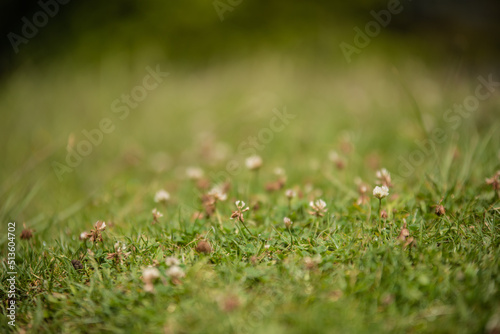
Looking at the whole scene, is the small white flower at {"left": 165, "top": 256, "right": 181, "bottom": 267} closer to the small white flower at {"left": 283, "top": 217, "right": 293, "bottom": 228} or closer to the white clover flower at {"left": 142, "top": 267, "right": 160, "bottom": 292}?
the white clover flower at {"left": 142, "top": 267, "right": 160, "bottom": 292}

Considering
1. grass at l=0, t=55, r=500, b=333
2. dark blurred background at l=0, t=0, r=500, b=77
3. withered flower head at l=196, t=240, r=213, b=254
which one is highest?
dark blurred background at l=0, t=0, r=500, b=77

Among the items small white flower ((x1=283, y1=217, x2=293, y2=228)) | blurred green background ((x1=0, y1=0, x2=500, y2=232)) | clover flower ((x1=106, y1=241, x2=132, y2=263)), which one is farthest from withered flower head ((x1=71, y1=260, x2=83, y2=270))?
small white flower ((x1=283, y1=217, x2=293, y2=228))

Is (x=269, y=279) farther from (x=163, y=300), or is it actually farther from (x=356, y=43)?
(x=356, y=43)

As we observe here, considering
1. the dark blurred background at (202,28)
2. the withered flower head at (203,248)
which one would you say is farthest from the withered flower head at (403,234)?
the dark blurred background at (202,28)

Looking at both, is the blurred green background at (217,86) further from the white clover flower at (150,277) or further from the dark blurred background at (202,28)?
the white clover flower at (150,277)

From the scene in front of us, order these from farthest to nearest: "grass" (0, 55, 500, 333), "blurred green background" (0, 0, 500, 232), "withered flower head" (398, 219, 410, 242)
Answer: "blurred green background" (0, 0, 500, 232) → "withered flower head" (398, 219, 410, 242) → "grass" (0, 55, 500, 333)
